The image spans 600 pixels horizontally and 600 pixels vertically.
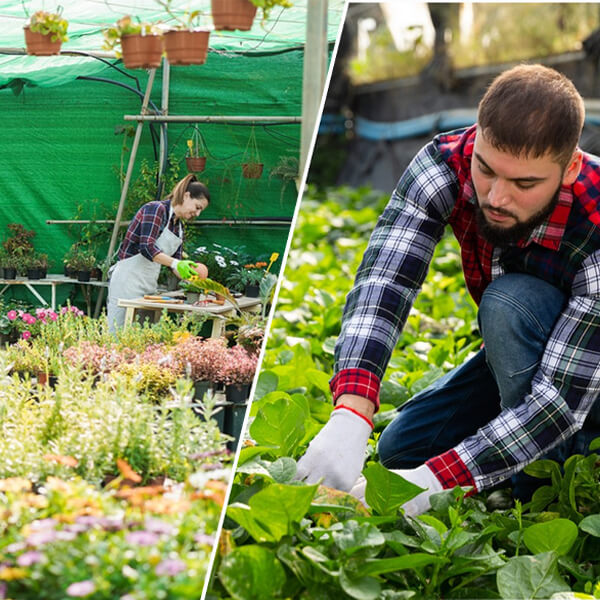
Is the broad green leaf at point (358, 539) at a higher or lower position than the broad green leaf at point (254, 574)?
higher

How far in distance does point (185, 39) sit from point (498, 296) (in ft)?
2.53

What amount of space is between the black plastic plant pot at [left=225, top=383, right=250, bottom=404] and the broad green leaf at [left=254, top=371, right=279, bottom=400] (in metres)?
0.43

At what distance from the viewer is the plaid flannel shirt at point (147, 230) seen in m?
1.61

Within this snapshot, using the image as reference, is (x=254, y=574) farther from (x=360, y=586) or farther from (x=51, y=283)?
(x=51, y=283)

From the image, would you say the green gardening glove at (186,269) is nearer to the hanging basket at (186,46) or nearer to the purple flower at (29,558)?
the hanging basket at (186,46)

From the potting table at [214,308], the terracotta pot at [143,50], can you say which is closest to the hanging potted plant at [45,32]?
the terracotta pot at [143,50]

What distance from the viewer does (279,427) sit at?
5.03ft

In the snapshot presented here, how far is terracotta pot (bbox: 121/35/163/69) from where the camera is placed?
1.50m

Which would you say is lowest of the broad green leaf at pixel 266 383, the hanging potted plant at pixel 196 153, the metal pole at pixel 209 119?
the broad green leaf at pixel 266 383

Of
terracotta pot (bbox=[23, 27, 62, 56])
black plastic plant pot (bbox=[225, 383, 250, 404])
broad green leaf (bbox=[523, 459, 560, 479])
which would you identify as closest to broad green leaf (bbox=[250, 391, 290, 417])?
black plastic plant pot (bbox=[225, 383, 250, 404])

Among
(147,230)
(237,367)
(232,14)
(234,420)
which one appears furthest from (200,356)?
(232,14)

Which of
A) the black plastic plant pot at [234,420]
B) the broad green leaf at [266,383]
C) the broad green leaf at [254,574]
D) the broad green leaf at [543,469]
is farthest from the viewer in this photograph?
the broad green leaf at [266,383]

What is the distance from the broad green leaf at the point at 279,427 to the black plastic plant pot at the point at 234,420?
13 centimetres

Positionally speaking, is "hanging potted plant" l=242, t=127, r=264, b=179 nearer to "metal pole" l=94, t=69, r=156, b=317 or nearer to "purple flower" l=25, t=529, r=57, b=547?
"metal pole" l=94, t=69, r=156, b=317
